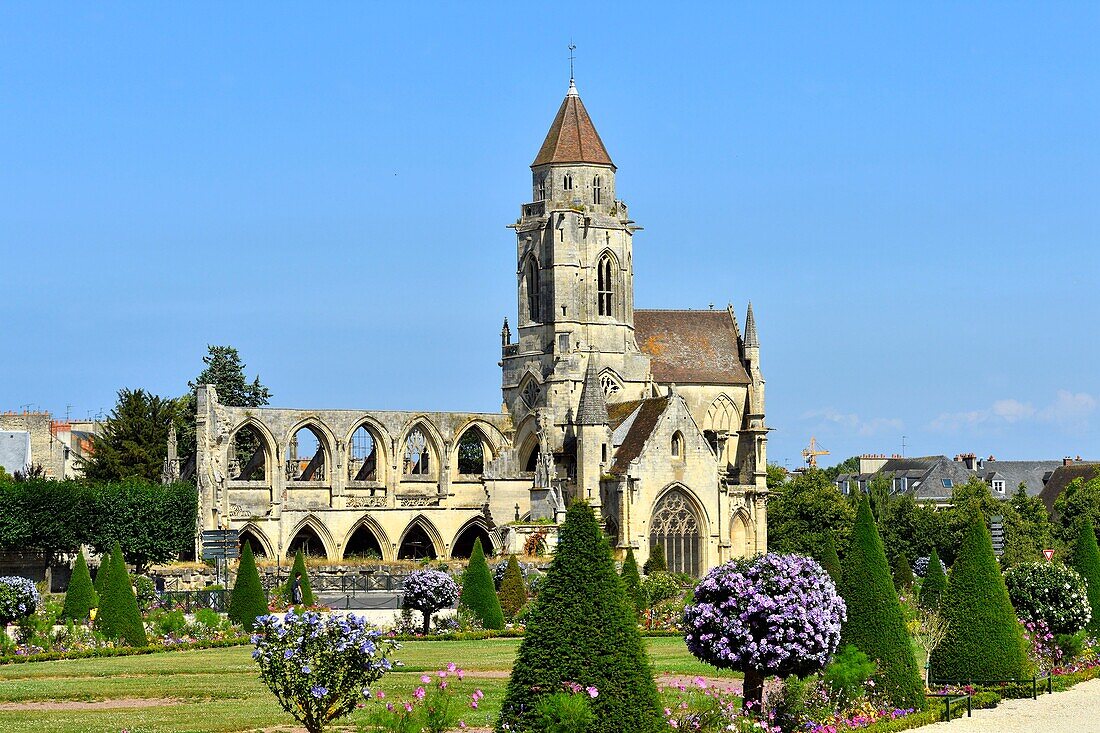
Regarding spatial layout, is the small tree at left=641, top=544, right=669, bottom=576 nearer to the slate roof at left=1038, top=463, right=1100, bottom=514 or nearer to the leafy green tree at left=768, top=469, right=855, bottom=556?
the leafy green tree at left=768, top=469, right=855, bottom=556

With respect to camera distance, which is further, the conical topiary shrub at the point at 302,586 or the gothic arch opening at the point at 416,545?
the gothic arch opening at the point at 416,545

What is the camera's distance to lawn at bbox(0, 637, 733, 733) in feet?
73.7

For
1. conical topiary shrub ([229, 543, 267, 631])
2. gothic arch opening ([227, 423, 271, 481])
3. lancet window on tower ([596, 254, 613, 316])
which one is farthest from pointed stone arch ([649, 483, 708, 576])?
conical topiary shrub ([229, 543, 267, 631])

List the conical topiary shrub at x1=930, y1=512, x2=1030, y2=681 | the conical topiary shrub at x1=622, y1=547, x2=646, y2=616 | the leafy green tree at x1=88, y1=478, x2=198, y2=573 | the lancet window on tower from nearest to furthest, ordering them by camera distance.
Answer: the conical topiary shrub at x1=930, y1=512, x2=1030, y2=681 < the conical topiary shrub at x1=622, y1=547, x2=646, y2=616 < the leafy green tree at x1=88, y1=478, x2=198, y2=573 < the lancet window on tower

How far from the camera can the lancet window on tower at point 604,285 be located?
74.3 metres

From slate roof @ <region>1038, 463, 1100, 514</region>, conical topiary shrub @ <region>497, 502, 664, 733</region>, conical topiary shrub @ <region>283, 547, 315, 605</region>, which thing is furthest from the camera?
slate roof @ <region>1038, 463, 1100, 514</region>

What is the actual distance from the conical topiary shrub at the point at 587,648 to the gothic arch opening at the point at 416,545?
175 feet

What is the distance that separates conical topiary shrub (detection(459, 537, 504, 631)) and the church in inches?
854

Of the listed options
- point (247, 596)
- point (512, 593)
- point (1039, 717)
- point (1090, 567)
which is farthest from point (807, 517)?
point (1039, 717)

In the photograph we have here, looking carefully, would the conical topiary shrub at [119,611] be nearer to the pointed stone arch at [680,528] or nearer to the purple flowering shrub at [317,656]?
the purple flowering shrub at [317,656]

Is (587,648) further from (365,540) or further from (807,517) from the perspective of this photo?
(807,517)

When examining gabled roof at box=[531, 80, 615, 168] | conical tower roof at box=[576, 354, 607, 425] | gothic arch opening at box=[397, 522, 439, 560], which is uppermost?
gabled roof at box=[531, 80, 615, 168]

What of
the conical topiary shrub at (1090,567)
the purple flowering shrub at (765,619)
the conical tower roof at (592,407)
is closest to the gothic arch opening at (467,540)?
the conical tower roof at (592,407)

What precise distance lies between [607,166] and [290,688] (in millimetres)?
57490
